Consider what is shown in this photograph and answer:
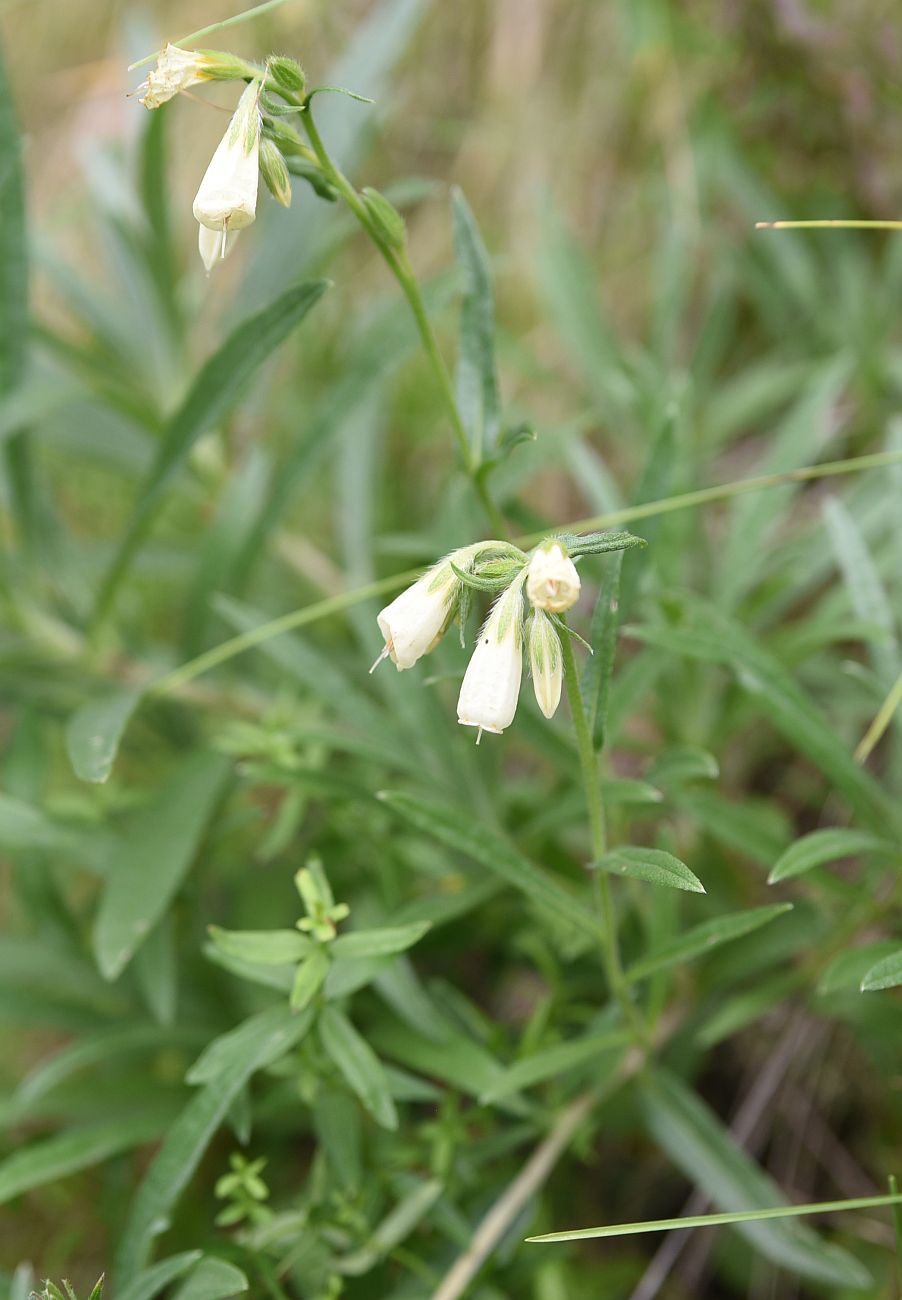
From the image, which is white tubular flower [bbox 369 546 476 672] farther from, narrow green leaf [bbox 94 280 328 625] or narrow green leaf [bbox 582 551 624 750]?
narrow green leaf [bbox 94 280 328 625]

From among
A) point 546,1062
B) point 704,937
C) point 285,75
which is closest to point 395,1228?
point 546,1062

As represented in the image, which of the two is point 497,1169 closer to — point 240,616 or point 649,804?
point 649,804

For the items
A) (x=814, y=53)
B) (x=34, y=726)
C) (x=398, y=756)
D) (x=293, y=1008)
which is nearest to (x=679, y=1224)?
(x=293, y=1008)

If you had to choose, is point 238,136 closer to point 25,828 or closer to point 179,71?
point 179,71

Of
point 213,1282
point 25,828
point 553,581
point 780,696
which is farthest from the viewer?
point 25,828

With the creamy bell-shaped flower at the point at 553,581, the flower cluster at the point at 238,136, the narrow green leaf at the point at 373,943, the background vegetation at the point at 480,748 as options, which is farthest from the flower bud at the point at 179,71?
the narrow green leaf at the point at 373,943

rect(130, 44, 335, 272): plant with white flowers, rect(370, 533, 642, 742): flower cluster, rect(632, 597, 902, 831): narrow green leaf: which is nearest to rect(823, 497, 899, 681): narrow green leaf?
rect(632, 597, 902, 831): narrow green leaf

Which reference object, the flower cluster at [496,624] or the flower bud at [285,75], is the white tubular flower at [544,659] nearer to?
the flower cluster at [496,624]
